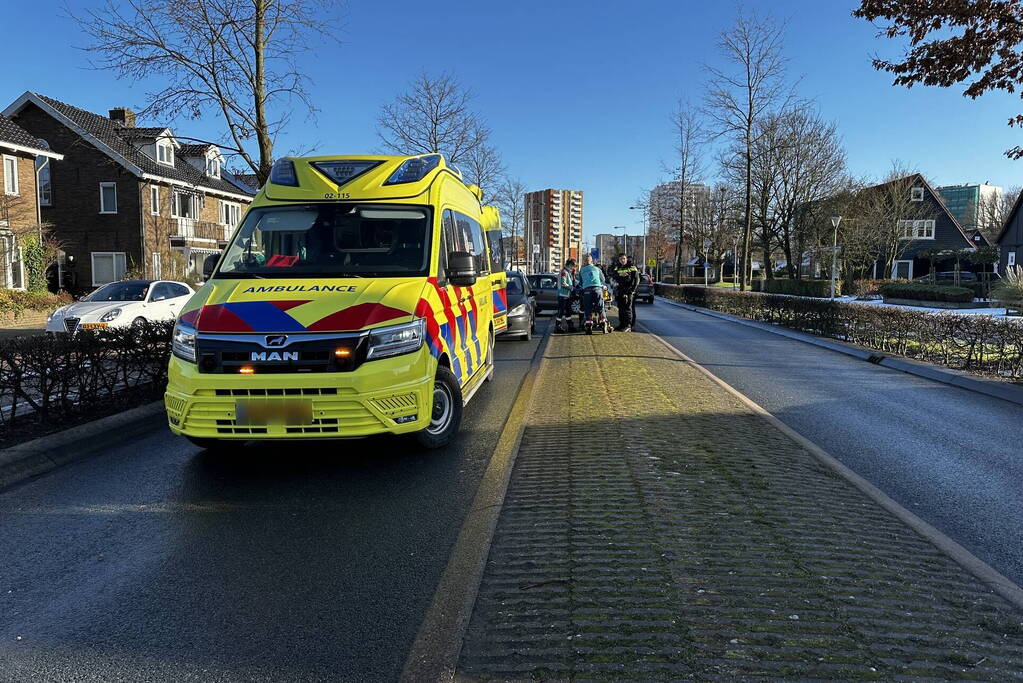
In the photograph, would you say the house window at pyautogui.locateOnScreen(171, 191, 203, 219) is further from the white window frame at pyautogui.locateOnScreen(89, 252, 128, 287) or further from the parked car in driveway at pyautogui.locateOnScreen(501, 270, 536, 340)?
the parked car in driveway at pyautogui.locateOnScreen(501, 270, 536, 340)

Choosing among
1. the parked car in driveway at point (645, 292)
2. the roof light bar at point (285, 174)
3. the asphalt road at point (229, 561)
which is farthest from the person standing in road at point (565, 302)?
the parked car in driveway at point (645, 292)

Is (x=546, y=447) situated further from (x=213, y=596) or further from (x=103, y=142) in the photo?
(x=103, y=142)

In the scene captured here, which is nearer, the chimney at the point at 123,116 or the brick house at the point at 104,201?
the brick house at the point at 104,201

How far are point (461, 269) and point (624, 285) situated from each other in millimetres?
10580

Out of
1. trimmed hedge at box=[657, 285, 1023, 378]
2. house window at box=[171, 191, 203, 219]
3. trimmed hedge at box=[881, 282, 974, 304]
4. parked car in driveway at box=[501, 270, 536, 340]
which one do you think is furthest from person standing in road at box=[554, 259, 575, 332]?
house window at box=[171, 191, 203, 219]

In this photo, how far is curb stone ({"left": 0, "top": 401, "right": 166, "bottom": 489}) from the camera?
5.21 m

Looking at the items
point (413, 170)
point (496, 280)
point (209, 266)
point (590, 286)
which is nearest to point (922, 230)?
point (590, 286)

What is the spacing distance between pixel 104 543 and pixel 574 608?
279 centimetres

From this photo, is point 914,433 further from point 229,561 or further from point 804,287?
point 804,287

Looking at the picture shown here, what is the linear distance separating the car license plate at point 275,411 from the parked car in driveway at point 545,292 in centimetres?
1888

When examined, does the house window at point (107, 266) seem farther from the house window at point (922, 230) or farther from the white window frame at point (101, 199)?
the house window at point (922, 230)

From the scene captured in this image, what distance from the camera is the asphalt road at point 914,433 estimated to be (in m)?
4.37

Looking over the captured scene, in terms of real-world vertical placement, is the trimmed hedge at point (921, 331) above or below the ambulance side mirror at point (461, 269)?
below

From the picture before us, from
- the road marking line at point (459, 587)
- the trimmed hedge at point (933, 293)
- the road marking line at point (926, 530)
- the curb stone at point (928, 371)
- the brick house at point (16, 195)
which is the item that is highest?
the brick house at point (16, 195)
